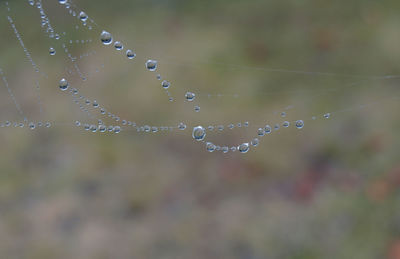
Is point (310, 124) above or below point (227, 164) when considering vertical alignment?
above

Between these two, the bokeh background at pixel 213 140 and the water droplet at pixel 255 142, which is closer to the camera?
the bokeh background at pixel 213 140

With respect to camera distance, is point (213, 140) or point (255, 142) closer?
point (255, 142)

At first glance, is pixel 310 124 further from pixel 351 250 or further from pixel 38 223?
pixel 38 223

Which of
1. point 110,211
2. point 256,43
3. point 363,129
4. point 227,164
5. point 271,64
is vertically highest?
point 256,43

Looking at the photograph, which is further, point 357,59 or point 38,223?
point 357,59

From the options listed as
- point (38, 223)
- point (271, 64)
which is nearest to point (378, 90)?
point (271, 64)

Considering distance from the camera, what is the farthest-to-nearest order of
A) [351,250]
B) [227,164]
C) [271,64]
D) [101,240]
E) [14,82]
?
[14,82]
[271,64]
[227,164]
[101,240]
[351,250]

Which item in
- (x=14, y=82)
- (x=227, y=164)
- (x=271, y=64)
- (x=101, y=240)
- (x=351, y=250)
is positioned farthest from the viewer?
(x=14, y=82)

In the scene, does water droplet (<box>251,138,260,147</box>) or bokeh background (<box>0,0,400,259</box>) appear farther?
A: water droplet (<box>251,138,260,147</box>)
